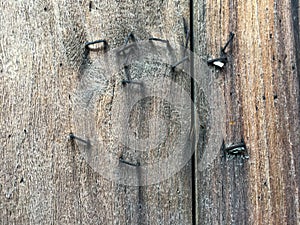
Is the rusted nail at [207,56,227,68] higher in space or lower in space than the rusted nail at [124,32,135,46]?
lower

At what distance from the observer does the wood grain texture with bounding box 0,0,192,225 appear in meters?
0.95

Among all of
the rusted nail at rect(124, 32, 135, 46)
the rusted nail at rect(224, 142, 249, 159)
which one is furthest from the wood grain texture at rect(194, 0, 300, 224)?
the rusted nail at rect(124, 32, 135, 46)

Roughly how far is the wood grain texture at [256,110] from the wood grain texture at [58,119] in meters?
0.06

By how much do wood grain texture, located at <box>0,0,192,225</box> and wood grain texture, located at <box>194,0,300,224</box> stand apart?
57 millimetres

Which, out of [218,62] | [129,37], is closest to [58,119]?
[129,37]

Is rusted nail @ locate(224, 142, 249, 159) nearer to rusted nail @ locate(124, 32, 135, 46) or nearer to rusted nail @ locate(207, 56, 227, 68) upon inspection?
rusted nail @ locate(207, 56, 227, 68)

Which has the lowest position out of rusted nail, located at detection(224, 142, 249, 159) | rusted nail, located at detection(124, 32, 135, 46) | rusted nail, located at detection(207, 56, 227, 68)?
rusted nail, located at detection(224, 142, 249, 159)

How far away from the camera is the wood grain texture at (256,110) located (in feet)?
3.19

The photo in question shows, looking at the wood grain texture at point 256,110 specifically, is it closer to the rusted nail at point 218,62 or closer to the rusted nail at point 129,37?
the rusted nail at point 218,62

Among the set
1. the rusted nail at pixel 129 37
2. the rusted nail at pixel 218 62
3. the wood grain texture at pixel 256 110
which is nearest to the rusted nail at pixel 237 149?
the wood grain texture at pixel 256 110

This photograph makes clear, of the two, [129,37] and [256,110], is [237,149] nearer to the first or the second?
[256,110]

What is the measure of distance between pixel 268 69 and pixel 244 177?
22cm

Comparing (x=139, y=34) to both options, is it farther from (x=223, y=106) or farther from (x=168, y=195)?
(x=168, y=195)

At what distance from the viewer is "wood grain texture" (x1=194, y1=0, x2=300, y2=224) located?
97 cm
